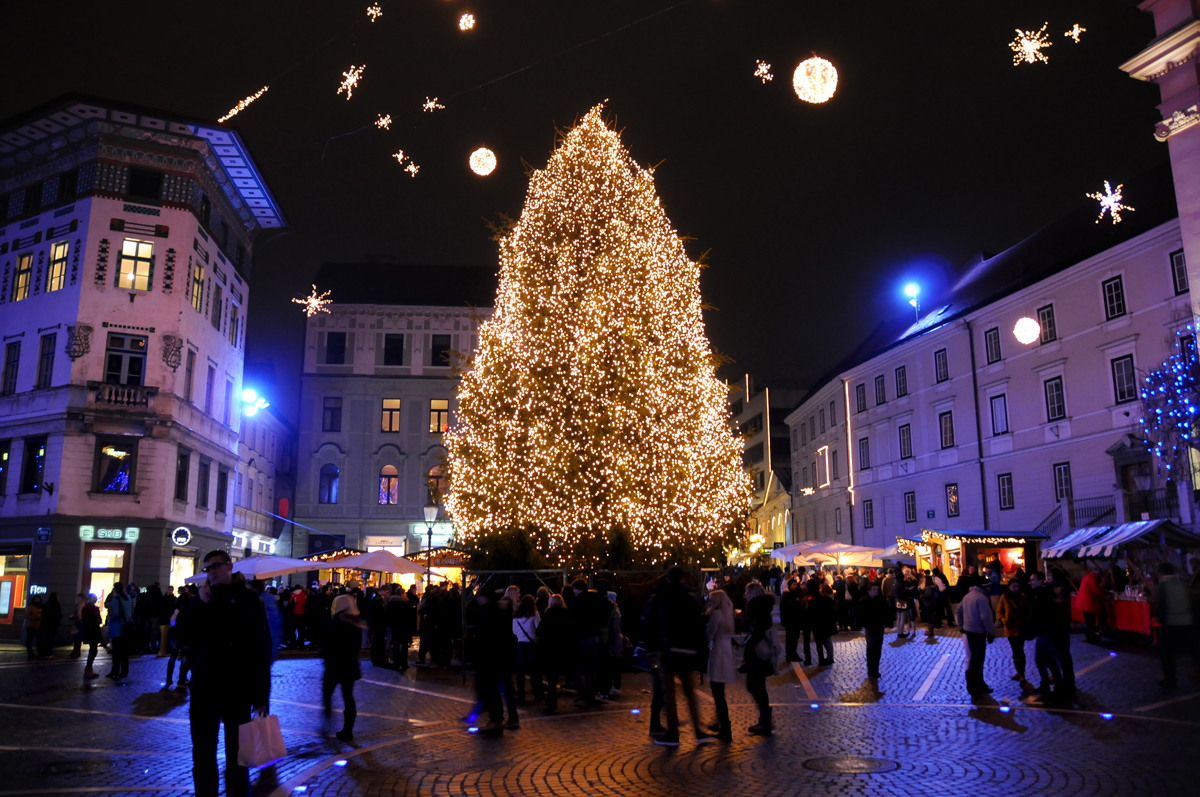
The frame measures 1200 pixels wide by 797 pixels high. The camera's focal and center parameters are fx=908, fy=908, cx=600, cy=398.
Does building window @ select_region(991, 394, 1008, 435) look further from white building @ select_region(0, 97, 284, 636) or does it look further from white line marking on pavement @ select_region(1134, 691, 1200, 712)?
white building @ select_region(0, 97, 284, 636)

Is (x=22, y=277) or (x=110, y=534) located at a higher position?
(x=22, y=277)

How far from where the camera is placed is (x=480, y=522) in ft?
82.6

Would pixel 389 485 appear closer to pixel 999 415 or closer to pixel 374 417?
pixel 374 417

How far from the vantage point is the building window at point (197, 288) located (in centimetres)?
3628

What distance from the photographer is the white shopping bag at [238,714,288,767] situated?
6598 mm

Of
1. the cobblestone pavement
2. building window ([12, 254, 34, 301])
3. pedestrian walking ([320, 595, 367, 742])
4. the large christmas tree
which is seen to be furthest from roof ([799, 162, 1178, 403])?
building window ([12, 254, 34, 301])

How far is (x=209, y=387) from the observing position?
126 feet

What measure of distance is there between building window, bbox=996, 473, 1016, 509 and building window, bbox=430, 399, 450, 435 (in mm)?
29707

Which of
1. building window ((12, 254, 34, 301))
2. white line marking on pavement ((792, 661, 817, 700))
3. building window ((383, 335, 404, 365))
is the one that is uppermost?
building window ((383, 335, 404, 365))

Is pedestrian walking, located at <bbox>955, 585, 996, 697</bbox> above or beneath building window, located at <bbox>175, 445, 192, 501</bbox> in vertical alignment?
beneath

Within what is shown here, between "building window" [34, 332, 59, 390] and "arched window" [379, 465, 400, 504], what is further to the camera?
"arched window" [379, 465, 400, 504]

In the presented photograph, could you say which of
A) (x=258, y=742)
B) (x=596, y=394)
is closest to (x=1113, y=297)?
(x=596, y=394)

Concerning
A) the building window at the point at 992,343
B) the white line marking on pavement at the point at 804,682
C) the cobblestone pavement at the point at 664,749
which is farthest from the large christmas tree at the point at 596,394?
the building window at the point at 992,343

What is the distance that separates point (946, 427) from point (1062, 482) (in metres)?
7.75
